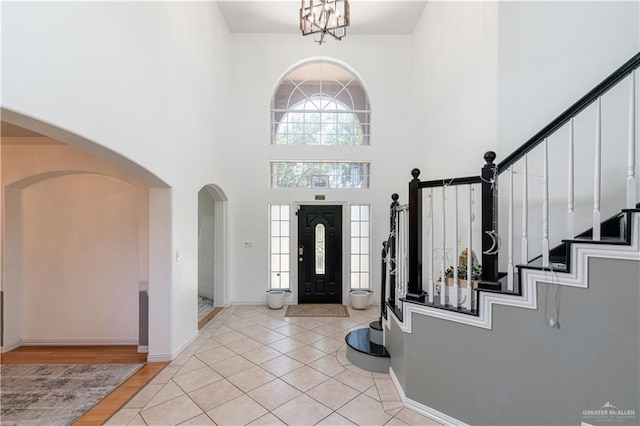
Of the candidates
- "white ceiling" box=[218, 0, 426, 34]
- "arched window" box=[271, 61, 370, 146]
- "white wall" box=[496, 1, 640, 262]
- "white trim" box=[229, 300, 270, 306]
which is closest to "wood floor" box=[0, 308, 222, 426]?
"white trim" box=[229, 300, 270, 306]

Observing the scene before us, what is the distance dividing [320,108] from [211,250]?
12.2 feet

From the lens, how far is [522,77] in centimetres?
272

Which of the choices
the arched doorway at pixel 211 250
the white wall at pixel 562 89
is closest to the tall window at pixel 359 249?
the arched doorway at pixel 211 250

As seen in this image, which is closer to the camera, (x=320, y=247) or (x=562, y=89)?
(x=562, y=89)

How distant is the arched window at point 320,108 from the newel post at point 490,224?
388 centimetres

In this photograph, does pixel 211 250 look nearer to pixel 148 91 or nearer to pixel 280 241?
pixel 280 241

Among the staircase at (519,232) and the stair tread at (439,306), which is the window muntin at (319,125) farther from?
the stair tread at (439,306)

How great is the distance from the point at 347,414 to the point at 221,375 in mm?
1435

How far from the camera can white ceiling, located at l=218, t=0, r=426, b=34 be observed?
16.0 ft

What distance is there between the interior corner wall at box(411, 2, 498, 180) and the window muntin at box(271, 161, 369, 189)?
48.8 inches

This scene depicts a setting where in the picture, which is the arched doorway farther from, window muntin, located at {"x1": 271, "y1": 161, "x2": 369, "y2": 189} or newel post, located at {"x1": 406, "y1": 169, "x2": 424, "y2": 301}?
newel post, located at {"x1": 406, "y1": 169, "x2": 424, "y2": 301}

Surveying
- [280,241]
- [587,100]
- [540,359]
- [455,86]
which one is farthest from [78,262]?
[455,86]

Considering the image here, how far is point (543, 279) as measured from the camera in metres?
1.77

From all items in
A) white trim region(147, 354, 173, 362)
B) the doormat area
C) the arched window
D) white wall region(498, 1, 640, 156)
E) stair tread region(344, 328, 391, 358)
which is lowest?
the doormat area
